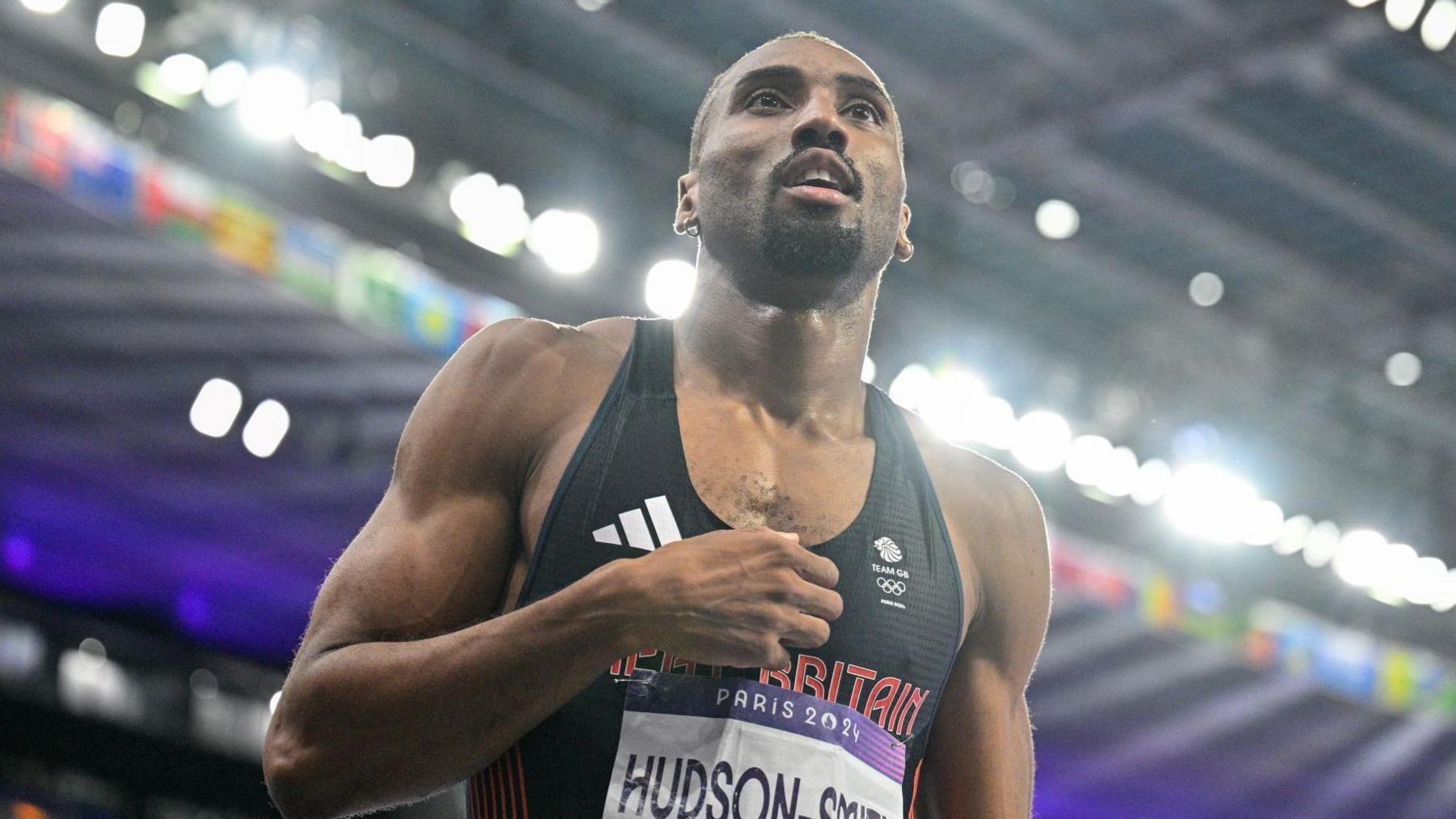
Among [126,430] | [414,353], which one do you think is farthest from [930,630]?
[126,430]

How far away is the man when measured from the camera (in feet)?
5.21

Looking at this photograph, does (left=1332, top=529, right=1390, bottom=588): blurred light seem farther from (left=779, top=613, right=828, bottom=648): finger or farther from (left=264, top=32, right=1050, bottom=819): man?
(left=779, top=613, right=828, bottom=648): finger

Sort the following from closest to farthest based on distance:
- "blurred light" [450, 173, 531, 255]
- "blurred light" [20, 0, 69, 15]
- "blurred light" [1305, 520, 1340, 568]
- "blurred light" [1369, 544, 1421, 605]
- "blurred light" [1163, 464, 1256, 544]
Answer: "blurred light" [20, 0, 69, 15], "blurred light" [450, 173, 531, 255], "blurred light" [1163, 464, 1256, 544], "blurred light" [1305, 520, 1340, 568], "blurred light" [1369, 544, 1421, 605]

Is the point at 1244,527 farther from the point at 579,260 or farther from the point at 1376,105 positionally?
the point at 579,260

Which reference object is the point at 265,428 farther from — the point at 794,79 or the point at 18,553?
the point at 794,79

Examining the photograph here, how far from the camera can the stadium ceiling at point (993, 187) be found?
725cm

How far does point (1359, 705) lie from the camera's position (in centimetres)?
1309

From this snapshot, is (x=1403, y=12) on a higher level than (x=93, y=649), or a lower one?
higher

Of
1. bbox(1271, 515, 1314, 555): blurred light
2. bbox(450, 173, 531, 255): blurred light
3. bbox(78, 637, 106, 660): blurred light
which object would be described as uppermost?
bbox(1271, 515, 1314, 555): blurred light

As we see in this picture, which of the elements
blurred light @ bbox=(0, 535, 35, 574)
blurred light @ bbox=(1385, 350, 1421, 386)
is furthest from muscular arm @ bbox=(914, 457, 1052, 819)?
blurred light @ bbox=(0, 535, 35, 574)

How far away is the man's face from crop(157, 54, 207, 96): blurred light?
5.51 metres

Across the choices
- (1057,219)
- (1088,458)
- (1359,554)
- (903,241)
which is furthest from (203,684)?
(903,241)

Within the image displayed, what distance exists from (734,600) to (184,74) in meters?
6.31

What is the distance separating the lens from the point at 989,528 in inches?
82.4
